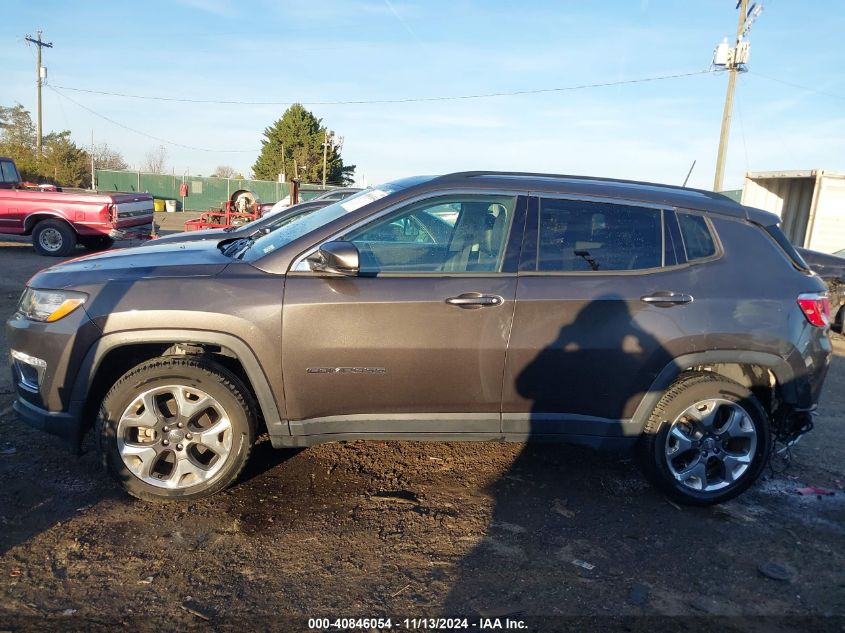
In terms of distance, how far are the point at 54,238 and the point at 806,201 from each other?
54.4 feet

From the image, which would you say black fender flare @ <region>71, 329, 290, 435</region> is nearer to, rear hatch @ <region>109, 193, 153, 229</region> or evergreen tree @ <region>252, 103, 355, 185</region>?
rear hatch @ <region>109, 193, 153, 229</region>

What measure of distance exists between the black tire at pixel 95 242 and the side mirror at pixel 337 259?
12.0 meters

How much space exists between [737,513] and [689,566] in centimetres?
80

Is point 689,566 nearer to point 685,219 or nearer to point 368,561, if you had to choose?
point 368,561

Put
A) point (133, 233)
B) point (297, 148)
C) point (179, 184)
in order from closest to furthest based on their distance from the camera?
point (133, 233) < point (179, 184) < point (297, 148)

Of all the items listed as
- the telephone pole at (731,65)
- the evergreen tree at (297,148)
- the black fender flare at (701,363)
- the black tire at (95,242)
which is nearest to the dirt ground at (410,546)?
the black fender flare at (701,363)

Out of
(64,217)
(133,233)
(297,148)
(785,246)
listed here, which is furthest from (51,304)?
(297,148)

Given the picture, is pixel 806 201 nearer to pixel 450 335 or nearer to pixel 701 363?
pixel 701 363

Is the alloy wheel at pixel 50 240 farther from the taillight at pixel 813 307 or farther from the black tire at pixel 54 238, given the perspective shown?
the taillight at pixel 813 307

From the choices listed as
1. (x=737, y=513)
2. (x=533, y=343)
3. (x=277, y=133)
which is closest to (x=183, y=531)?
(x=533, y=343)

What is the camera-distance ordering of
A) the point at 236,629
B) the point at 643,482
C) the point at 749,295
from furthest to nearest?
1. the point at 643,482
2. the point at 749,295
3. the point at 236,629

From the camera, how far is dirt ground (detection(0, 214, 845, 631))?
284cm

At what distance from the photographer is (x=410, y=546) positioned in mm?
3332

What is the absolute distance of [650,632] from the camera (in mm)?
2756
